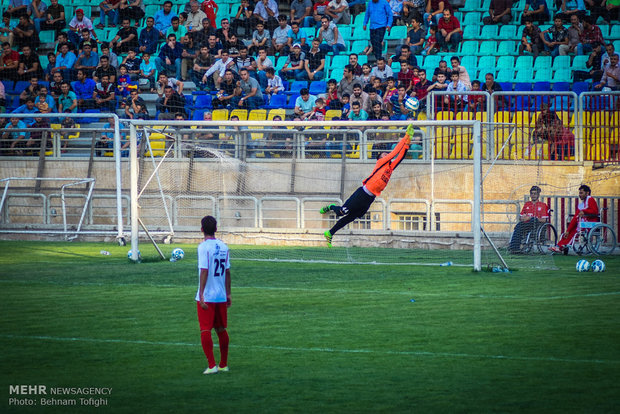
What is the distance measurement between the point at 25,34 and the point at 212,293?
21.8m

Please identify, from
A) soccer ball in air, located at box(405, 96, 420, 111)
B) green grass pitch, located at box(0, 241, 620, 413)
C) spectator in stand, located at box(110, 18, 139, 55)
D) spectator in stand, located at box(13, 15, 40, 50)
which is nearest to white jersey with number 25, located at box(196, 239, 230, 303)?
green grass pitch, located at box(0, 241, 620, 413)

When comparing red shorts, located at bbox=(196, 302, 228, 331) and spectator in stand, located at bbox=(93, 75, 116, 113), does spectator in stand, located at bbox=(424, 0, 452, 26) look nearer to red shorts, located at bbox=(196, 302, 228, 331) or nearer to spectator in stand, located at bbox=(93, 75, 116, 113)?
spectator in stand, located at bbox=(93, 75, 116, 113)

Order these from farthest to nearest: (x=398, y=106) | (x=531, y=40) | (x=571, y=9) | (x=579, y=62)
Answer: (x=571, y=9)
(x=531, y=40)
(x=579, y=62)
(x=398, y=106)

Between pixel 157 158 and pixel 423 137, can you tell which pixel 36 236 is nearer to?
pixel 157 158

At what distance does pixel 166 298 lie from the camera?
12.5 m

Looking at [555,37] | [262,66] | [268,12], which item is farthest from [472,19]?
[262,66]

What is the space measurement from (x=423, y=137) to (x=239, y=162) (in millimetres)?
4260

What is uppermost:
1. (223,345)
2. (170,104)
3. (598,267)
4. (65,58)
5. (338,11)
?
(338,11)

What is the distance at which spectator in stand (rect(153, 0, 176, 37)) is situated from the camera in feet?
88.8

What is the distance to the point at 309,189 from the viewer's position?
20.4 metres

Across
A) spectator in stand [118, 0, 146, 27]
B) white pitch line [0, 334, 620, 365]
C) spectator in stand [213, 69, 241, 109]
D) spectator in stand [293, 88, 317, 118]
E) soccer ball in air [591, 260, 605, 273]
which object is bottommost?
white pitch line [0, 334, 620, 365]

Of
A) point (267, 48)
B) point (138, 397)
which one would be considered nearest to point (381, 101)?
point (267, 48)

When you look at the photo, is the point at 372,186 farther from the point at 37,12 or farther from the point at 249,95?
the point at 37,12

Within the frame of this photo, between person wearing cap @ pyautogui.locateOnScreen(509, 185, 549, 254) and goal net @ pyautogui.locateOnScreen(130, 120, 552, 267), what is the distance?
2.49ft
